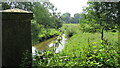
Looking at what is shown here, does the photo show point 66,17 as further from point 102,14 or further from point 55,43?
point 55,43

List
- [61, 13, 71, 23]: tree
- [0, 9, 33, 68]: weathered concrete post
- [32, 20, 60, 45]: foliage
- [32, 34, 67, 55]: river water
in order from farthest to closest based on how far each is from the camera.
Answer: [32, 20, 60, 45]: foliage, [61, 13, 71, 23]: tree, [32, 34, 67, 55]: river water, [0, 9, 33, 68]: weathered concrete post

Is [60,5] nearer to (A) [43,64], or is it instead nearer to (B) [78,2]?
(B) [78,2]

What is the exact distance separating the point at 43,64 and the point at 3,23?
0.46 meters

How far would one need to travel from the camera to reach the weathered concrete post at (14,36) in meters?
1.08

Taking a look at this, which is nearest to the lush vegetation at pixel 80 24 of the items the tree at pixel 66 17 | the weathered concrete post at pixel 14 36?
the tree at pixel 66 17

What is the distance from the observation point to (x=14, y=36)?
3.59 ft

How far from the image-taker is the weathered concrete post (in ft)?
3.54

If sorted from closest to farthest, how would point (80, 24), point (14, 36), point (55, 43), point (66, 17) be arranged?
point (14, 36) < point (55, 43) < point (66, 17) < point (80, 24)

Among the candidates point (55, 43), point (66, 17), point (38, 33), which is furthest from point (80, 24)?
point (55, 43)

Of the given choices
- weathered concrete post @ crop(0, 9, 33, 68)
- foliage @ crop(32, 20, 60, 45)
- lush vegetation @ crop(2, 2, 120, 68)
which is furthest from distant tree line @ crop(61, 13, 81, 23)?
weathered concrete post @ crop(0, 9, 33, 68)

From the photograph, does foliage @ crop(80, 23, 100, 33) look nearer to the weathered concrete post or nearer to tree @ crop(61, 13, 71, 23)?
tree @ crop(61, 13, 71, 23)

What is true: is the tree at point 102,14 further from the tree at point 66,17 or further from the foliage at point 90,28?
the tree at point 66,17

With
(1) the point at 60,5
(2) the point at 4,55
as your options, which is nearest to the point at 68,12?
(1) the point at 60,5

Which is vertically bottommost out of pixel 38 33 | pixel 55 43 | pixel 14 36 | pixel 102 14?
pixel 38 33
